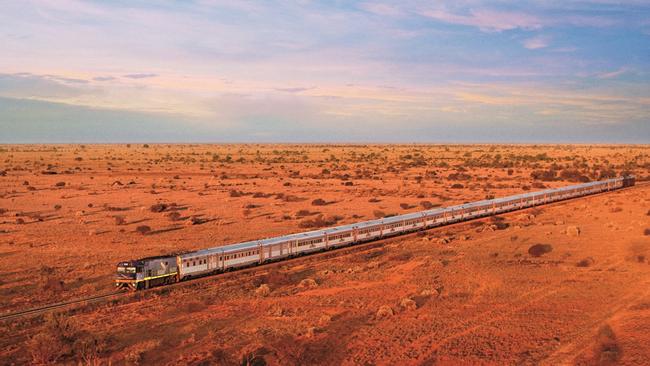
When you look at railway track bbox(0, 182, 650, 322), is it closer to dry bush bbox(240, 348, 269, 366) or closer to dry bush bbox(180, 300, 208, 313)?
dry bush bbox(180, 300, 208, 313)

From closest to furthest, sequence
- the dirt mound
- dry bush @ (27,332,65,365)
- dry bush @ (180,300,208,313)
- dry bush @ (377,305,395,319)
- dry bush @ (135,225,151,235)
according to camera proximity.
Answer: dry bush @ (27,332,65,365), dry bush @ (377,305,395,319), dry bush @ (180,300,208,313), the dirt mound, dry bush @ (135,225,151,235)

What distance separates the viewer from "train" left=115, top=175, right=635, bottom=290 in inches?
989

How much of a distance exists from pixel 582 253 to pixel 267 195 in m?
39.2

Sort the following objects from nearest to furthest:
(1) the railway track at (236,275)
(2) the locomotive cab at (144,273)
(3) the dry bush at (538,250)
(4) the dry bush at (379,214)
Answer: (1) the railway track at (236,275) < (2) the locomotive cab at (144,273) < (3) the dry bush at (538,250) < (4) the dry bush at (379,214)

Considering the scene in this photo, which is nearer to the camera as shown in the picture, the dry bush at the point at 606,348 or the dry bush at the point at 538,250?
the dry bush at the point at 606,348

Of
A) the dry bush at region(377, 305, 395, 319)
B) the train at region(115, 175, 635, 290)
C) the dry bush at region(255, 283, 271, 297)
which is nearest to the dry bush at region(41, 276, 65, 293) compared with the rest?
the train at region(115, 175, 635, 290)

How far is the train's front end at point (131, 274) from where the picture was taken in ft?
80.7

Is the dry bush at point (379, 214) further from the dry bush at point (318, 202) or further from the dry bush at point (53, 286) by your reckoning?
the dry bush at point (53, 286)

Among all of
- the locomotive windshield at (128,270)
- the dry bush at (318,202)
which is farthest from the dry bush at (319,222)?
the locomotive windshield at (128,270)

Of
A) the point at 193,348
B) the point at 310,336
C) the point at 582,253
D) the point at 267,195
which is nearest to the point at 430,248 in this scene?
the point at 582,253

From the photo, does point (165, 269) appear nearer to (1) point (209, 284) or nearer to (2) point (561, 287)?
(1) point (209, 284)

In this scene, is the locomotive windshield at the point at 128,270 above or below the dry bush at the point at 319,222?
above

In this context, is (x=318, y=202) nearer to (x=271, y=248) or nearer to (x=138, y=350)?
(x=271, y=248)

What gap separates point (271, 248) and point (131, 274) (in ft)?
27.5
